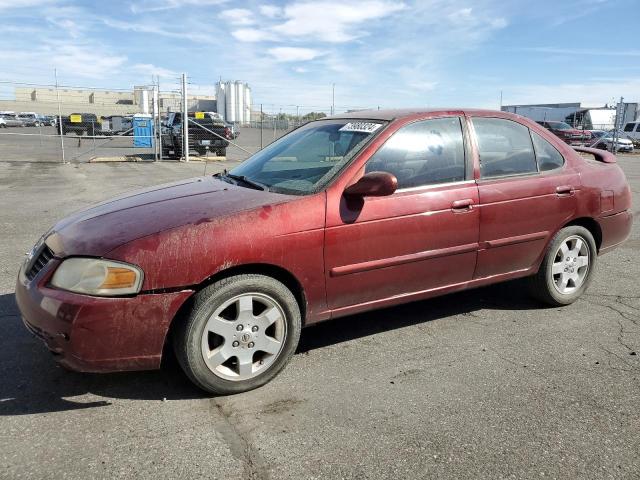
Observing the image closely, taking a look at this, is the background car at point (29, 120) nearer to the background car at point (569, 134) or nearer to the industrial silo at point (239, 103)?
the industrial silo at point (239, 103)

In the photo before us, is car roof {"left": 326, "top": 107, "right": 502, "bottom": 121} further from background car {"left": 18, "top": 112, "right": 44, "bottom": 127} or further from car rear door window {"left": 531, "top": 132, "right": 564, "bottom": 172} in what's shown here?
background car {"left": 18, "top": 112, "right": 44, "bottom": 127}

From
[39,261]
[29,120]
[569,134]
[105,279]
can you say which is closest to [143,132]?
[569,134]

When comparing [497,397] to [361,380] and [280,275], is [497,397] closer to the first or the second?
[361,380]

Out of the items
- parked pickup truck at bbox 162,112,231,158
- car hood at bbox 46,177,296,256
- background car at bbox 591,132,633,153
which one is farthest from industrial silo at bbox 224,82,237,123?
car hood at bbox 46,177,296,256

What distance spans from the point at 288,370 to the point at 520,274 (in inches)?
81.0

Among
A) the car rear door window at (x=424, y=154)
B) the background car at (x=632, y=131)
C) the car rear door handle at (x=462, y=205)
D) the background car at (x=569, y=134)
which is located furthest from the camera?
the background car at (x=632, y=131)

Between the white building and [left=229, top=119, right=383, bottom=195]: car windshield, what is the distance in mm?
54671

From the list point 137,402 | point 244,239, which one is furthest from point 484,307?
Answer: point 137,402

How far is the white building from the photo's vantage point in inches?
2327

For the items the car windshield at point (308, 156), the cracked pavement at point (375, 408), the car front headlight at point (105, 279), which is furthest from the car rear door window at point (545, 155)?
the car front headlight at point (105, 279)

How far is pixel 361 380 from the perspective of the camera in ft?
10.6

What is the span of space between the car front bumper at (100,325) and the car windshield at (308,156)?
1.11 meters

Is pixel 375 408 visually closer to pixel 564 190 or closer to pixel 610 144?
pixel 564 190

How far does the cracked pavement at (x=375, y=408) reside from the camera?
8.00ft
